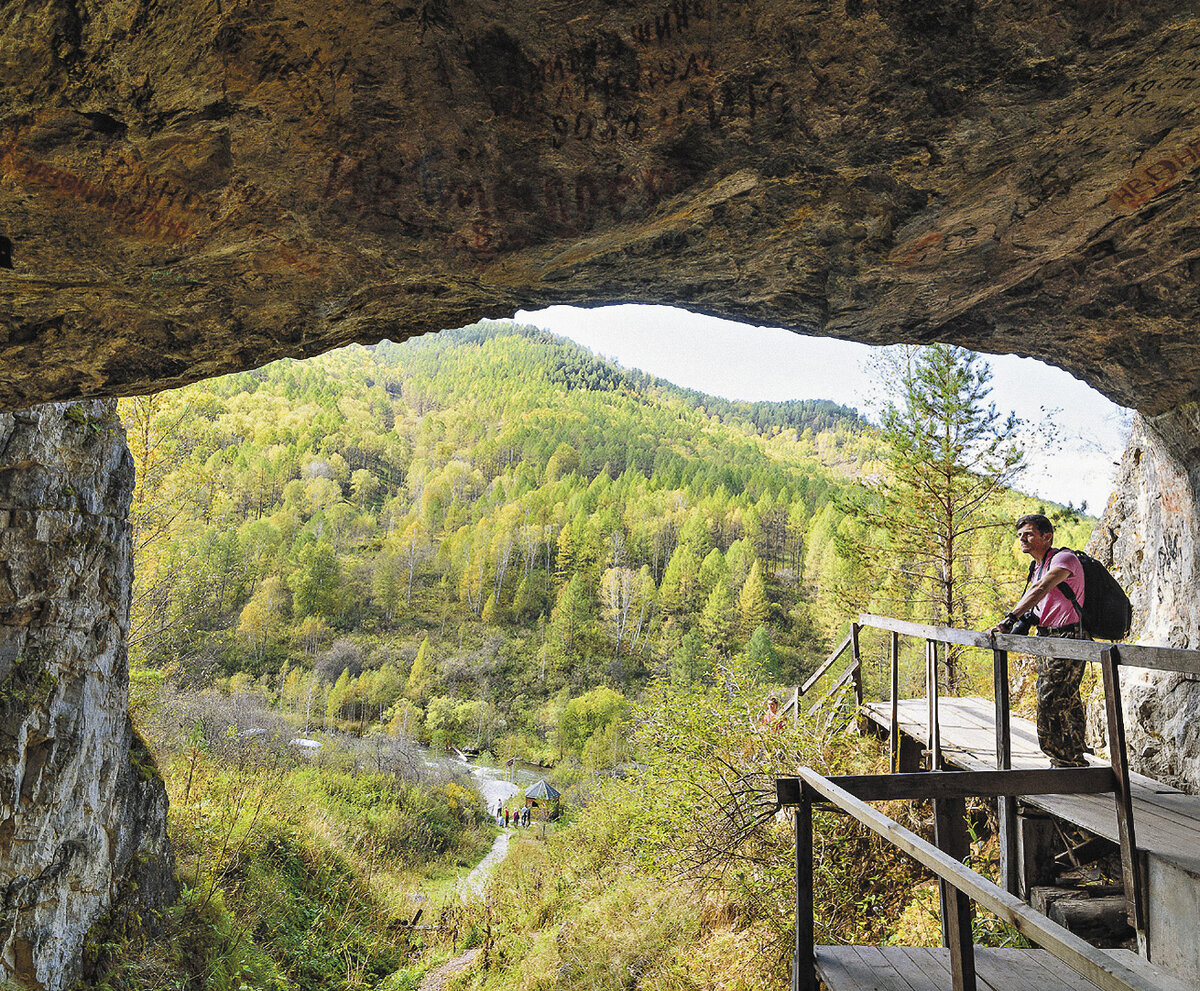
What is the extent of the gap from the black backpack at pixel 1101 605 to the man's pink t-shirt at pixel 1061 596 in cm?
3

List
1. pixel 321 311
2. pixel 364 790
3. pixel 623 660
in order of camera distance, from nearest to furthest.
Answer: pixel 321 311 → pixel 364 790 → pixel 623 660

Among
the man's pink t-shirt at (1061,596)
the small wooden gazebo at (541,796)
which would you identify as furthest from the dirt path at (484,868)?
the man's pink t-shirt at (1061,596)

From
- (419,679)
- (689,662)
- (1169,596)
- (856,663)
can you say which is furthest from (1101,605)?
(419,679)

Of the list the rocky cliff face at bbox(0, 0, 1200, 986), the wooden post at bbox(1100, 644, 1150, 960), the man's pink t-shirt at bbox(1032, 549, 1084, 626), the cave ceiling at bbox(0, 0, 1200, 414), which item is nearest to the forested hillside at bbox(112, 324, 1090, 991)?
the wooden post at bbox(1100, 644, 1150, 960)

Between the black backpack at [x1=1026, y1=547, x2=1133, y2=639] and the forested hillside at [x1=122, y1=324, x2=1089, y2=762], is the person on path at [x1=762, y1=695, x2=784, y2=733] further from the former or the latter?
the black backpack at [x1=1026, y1=547, x2=1133, y2=639]

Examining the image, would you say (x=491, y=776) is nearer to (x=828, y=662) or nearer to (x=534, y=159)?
(x=828, y=662)

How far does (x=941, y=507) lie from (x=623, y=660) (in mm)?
42150

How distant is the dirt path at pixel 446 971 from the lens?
33.3 ft

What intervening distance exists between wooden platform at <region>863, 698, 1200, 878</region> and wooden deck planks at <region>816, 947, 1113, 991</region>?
0.73m

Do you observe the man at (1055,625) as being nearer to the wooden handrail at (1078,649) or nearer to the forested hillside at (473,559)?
the wooden handrail at (1078,649)

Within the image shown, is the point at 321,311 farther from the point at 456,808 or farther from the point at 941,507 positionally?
the point at 456,808

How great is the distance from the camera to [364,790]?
20.7 metres

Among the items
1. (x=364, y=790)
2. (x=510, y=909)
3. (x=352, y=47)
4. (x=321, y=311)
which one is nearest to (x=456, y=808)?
(x=364, y=790)

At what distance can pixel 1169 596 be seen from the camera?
629cm
